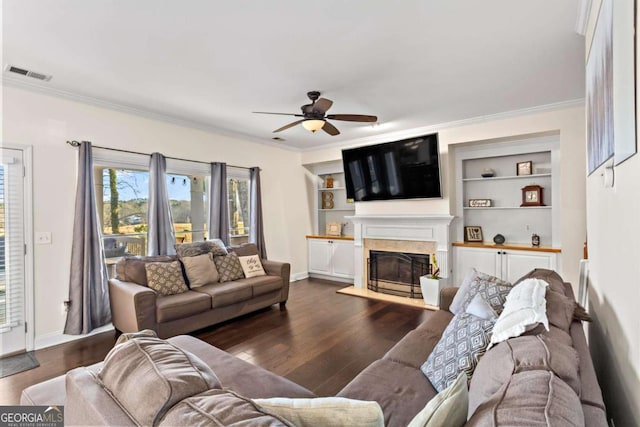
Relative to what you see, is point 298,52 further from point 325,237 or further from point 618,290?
point 325,237

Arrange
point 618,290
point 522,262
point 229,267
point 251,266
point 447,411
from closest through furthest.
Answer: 1. point 447,411
2. point 618,290
3. point 229,267
4. point 522,262
5. point 251,266

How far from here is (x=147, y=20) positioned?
7.06 ft

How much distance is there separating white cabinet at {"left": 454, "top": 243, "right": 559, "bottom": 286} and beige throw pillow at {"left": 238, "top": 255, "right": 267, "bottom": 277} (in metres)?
2.96

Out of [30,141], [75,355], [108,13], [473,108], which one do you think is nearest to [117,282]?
[75,355]

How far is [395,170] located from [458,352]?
3730mm

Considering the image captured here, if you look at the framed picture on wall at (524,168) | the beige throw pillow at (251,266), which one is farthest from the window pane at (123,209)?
the framed picture on wall at (524,168)

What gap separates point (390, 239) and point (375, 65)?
3156mm

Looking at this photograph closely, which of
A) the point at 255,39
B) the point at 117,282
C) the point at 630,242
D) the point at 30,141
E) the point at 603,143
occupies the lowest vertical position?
the point at 117,282

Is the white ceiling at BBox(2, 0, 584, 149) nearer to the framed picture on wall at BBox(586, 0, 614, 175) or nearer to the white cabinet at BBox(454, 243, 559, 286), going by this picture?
the framed picture on wall at BBox(586, 0, 614, 175)

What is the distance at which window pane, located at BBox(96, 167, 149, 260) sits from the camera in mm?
3826

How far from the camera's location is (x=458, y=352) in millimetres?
1609

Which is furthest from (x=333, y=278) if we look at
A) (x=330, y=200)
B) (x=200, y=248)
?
(x=200, y=248)

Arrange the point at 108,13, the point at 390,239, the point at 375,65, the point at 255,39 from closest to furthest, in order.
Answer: the point at 108,13, the point at 255,39, the point at 375,65, the point at 390,239

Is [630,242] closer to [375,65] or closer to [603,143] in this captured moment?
[603,143]
